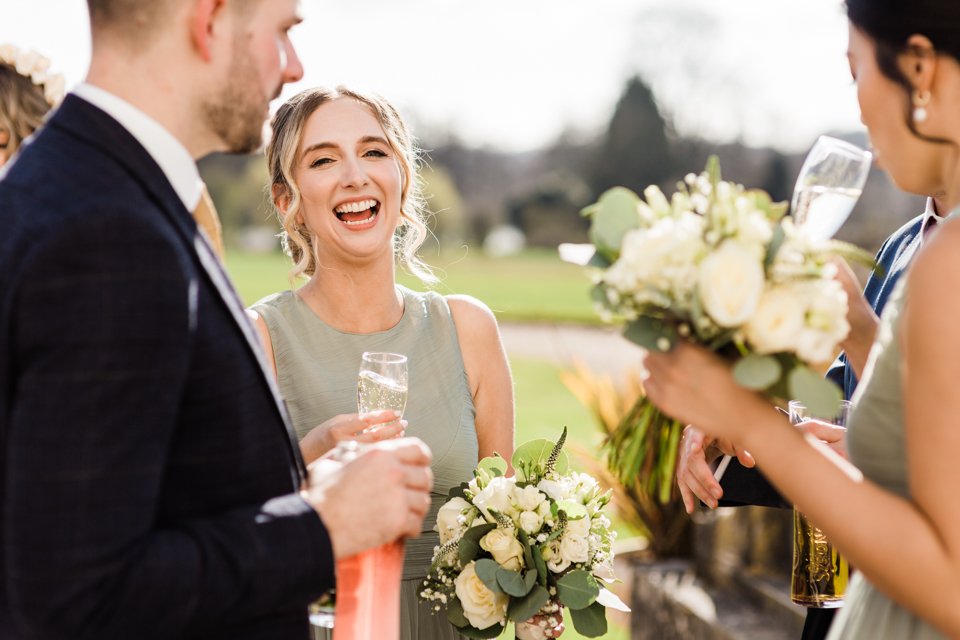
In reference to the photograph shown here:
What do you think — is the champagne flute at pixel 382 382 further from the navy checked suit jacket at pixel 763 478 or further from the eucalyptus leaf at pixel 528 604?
the navy checked suit jacket at pixel 763 478

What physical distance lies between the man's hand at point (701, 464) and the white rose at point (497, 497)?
2.22 feet

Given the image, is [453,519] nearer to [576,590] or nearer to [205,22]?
[576,590]

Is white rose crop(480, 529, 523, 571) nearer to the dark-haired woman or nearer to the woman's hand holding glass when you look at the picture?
the woman's hand holding glass

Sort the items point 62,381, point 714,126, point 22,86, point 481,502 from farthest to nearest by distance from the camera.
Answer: point 714,126
point 22,86
point 481,502
point 62,381

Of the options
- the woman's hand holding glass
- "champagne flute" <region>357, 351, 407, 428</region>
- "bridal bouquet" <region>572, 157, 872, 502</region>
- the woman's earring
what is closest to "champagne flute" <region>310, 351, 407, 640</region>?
the woman's hand holding glass

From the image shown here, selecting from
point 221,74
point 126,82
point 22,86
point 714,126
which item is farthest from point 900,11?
point 714,126

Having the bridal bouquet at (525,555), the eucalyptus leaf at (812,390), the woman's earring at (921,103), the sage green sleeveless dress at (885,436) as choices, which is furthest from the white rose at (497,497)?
the woman's earring at (921,103)

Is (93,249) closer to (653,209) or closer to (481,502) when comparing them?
(653,209)

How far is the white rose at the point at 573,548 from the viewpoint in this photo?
8.78ft

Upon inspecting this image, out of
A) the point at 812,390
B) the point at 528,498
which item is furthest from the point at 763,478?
the point at 812,390

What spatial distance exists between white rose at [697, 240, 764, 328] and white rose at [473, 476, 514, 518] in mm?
1159

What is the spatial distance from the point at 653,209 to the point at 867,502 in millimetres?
676

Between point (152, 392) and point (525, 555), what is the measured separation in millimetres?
1454

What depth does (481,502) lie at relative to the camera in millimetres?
2766
